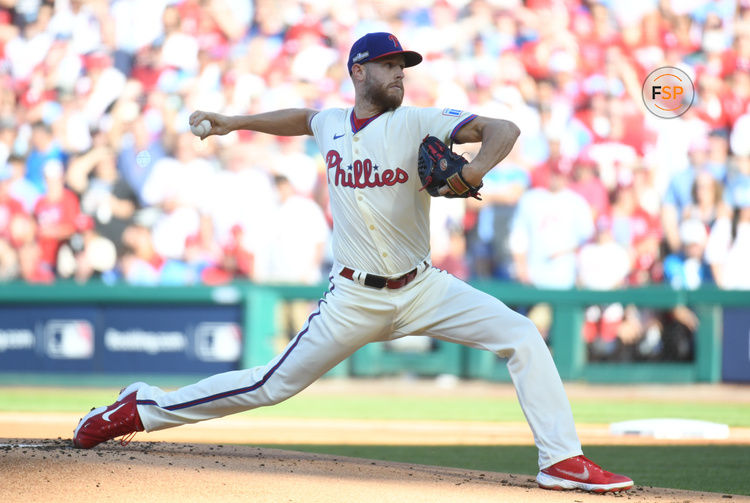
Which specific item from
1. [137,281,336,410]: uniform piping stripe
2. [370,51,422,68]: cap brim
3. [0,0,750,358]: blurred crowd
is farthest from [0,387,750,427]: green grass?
[370,51,422,68]: cap brim

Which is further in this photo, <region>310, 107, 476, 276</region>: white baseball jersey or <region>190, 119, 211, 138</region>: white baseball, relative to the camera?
<region>190, 119, 211, 138</region>: white baseball

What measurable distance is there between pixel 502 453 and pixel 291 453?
1.76 metres

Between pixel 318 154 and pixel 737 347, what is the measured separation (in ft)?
18.0

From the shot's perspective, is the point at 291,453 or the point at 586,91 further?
the point at 586,91

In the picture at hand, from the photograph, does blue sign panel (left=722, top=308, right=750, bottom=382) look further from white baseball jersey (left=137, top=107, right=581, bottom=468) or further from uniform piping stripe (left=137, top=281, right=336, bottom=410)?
uniform piping stripe (left=137, top=281, right=336, bottom=410)

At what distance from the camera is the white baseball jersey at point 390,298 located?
4.65 metres

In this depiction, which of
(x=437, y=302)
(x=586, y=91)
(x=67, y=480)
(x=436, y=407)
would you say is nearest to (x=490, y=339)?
(x=437, y=302)

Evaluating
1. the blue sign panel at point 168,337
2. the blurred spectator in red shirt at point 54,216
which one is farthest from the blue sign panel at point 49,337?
the blurred spectator in red shirt at point 54,216

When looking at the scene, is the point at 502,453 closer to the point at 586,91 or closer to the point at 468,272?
the point at 468,272

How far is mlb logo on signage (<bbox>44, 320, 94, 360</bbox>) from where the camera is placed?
39.3 ft

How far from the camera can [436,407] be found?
33.4 feet

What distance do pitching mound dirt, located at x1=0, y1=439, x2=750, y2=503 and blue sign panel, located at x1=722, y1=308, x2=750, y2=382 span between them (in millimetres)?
7074
